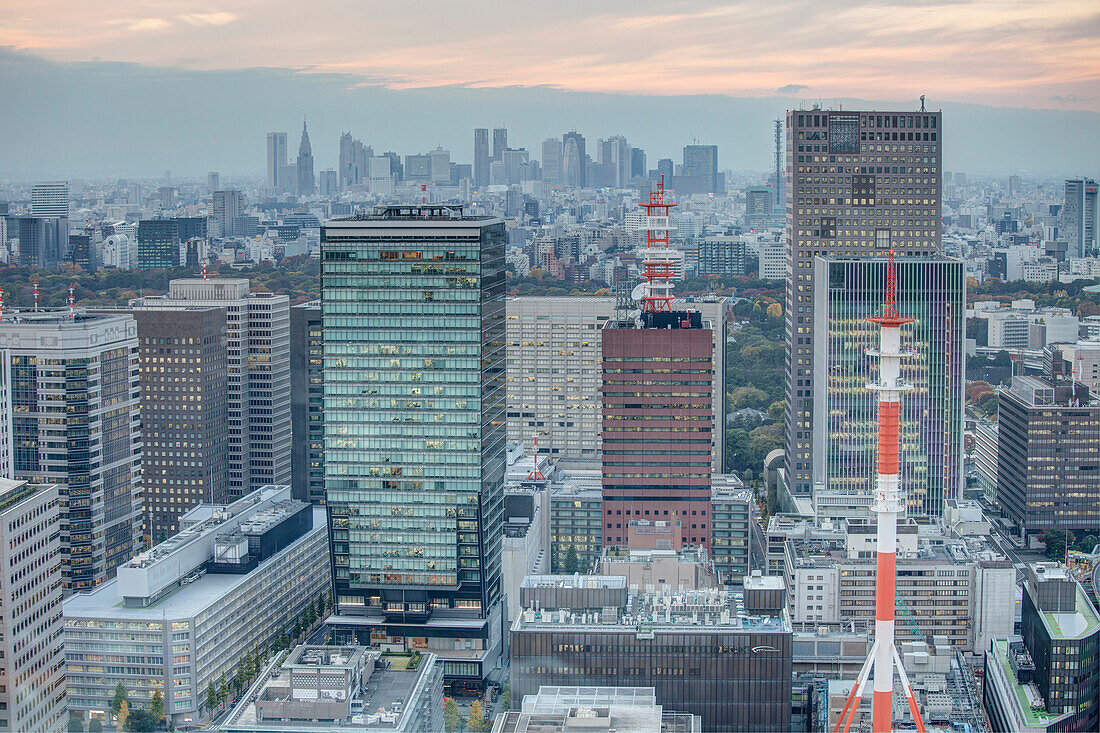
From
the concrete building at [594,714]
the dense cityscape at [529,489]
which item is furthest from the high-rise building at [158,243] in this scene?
the concrete building at [594,714]

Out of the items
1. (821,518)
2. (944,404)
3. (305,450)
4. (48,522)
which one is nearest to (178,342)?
(305,450)

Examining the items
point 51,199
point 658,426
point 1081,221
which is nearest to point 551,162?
point 1081,221

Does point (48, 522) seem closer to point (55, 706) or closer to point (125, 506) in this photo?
point (55, 706)

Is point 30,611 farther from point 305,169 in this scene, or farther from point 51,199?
point 305,169

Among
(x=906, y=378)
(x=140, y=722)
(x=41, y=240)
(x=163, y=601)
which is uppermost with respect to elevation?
(x=41, y=240)

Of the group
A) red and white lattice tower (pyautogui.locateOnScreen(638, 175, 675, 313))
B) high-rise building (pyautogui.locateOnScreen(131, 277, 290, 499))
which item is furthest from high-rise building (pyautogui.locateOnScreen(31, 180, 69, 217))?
red and white lattice tower (pyautogui.locateOnScreen(638, 175, 675, 313))

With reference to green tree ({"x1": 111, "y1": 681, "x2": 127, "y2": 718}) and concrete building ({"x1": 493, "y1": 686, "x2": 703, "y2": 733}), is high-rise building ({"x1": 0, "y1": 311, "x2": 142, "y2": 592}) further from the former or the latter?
concrete building ({"x1": 493, "y1": 686, "x2": 703, "y2": 733})

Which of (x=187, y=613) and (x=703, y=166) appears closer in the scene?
(x=187, y=613)
